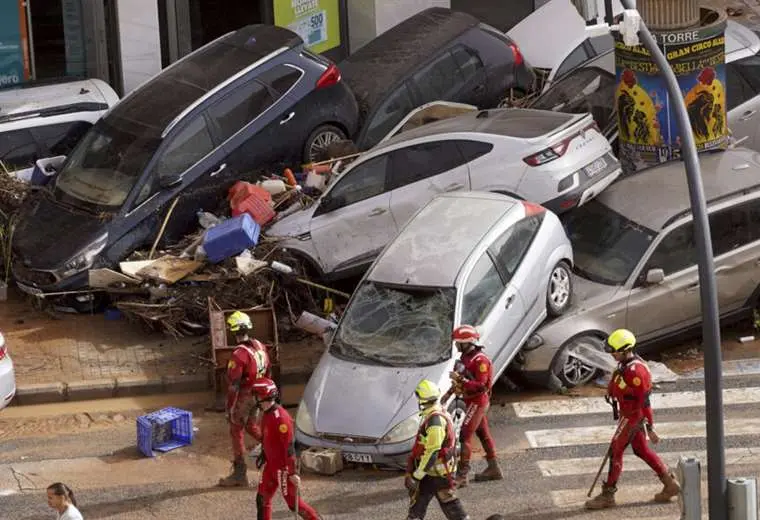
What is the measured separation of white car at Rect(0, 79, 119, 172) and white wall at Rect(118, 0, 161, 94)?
1750 mm

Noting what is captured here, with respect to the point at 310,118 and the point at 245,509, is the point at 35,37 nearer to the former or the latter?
the point at 310,118

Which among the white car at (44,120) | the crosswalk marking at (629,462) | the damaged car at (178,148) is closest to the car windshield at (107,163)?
the damaged car at (178,148)

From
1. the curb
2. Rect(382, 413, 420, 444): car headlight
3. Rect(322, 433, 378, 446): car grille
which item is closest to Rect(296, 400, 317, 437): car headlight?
Rect(322, 433, 378, 446): car grille

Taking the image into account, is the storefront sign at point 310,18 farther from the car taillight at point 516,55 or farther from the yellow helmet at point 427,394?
the yellow helmet at point 427,394

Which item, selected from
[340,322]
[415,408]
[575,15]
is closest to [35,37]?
[575,15]

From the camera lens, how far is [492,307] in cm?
1711

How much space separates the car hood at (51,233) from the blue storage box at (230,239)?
1.27m

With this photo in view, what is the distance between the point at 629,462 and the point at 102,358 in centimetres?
594

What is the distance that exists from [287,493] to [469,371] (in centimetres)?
196

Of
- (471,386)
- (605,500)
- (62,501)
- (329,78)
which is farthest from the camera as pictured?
(329,78)

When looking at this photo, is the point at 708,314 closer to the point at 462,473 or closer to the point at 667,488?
the point at 667,488

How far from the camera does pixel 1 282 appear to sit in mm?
20766

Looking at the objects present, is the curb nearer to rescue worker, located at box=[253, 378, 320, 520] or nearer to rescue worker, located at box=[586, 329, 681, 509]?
rescue worker, located at box=[253, 378, 320, 520]

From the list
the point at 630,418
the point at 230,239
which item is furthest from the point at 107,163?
the point at 630,418
